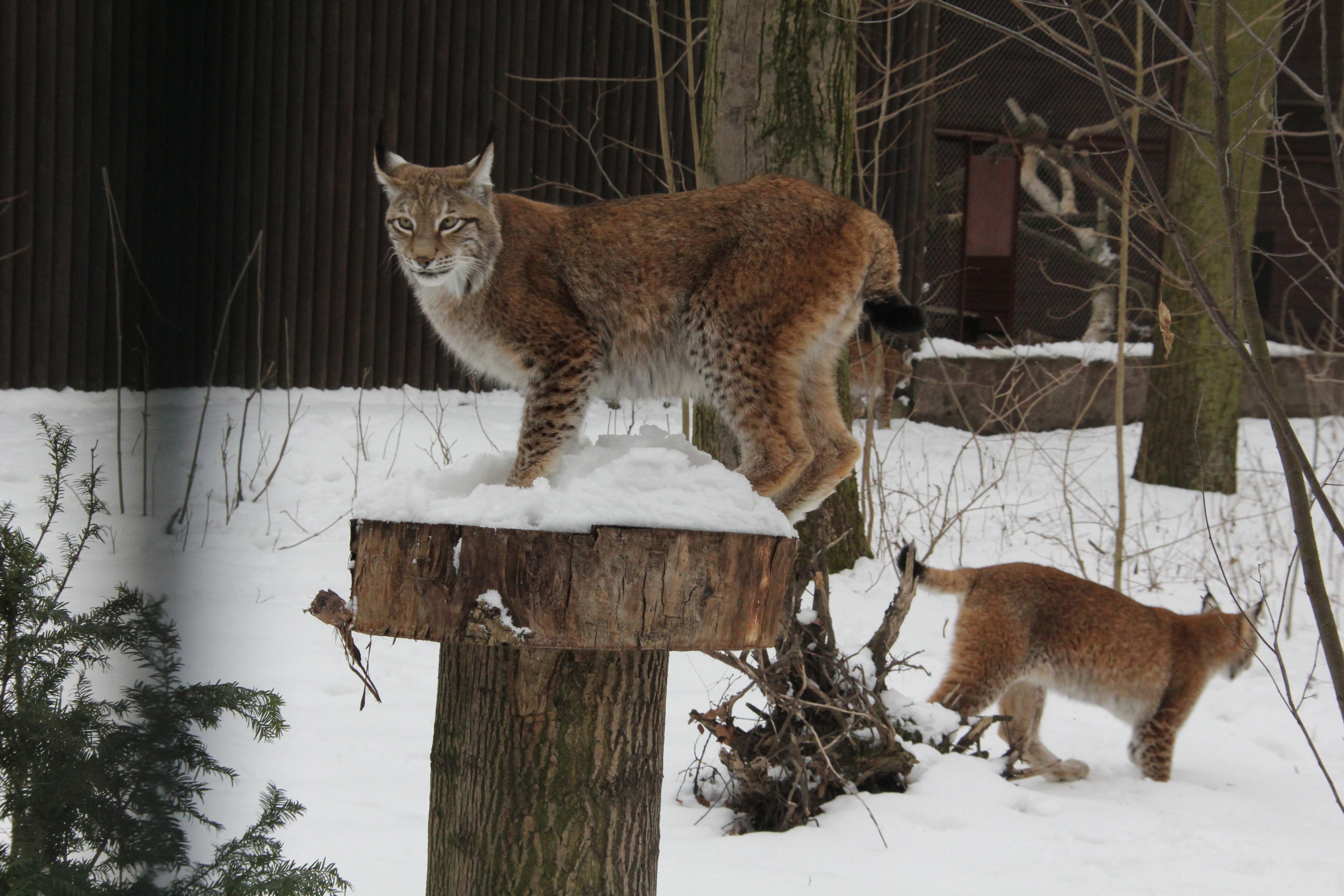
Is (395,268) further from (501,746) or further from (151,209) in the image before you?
(151,209)

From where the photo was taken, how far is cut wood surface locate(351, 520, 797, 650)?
8.45 feet

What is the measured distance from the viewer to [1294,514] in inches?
89.7

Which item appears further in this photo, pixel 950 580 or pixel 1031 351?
pixel 1031 351

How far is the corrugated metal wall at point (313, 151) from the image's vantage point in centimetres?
918

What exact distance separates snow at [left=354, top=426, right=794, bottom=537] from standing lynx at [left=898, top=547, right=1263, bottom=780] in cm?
287

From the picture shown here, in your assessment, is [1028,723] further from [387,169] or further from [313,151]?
[313,151]

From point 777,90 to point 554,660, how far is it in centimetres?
400

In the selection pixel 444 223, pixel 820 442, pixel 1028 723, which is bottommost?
pixel 1028 723

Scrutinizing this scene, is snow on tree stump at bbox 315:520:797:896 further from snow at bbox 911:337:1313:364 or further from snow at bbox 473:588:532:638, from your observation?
snow at bbox 911:337:1313:364

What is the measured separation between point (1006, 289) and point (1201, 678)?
9.37m

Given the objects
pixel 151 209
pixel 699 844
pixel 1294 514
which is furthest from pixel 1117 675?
pixel 151 209

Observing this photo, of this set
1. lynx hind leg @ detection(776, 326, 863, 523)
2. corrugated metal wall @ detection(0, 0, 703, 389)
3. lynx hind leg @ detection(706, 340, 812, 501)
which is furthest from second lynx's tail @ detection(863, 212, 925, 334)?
corrugated metal wall @ detection(0, 0, 703, 389)

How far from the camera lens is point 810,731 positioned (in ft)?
15.3

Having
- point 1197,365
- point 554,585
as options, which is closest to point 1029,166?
point 1197,365
